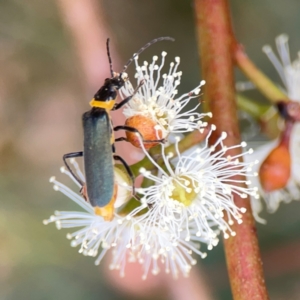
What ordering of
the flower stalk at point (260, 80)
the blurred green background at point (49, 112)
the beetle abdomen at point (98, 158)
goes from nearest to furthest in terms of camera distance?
1. the beetle abdomen at point (98, 158)
2. the flower stalk at point (260, 80)
3. the blurred green background at point (49, 112)

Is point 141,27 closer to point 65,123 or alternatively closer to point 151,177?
point 65,123

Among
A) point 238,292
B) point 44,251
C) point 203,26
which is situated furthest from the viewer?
point 44,251

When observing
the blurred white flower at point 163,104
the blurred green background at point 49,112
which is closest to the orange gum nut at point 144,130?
the blurred white flower at point 163,104

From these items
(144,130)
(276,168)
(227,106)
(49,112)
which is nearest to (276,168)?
(276,168)

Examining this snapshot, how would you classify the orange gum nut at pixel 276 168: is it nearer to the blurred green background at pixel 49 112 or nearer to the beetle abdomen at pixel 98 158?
the beetle abdomen at pixel 98 158

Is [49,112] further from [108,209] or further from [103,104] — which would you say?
[108,209]

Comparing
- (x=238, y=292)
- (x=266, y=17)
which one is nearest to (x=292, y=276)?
(x=238, y=292)

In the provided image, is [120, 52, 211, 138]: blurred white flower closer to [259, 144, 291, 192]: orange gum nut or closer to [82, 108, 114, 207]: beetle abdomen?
[82, 108, 114, 207]: beetle abdomen

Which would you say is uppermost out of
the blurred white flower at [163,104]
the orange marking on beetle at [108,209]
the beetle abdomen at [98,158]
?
the blurred white flower at [163,104]

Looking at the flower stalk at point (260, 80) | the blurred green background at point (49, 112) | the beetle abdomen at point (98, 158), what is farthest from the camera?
the blurred green background at point (49, 112)
